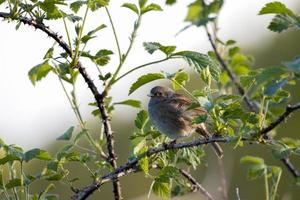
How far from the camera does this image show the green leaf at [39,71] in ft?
12.4

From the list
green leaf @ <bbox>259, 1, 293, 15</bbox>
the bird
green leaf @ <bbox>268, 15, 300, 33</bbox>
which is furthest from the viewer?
the bird

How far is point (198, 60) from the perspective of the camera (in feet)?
12.0

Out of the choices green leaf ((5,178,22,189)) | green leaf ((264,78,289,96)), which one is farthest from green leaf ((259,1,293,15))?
green leaf ((5,178,22,189))

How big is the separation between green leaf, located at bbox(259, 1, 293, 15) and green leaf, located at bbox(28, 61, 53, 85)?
3.94 feet

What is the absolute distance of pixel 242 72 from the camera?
11.8ft

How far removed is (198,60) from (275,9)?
64 centimetres

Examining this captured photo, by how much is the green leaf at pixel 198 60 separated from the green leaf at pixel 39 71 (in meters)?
0.67

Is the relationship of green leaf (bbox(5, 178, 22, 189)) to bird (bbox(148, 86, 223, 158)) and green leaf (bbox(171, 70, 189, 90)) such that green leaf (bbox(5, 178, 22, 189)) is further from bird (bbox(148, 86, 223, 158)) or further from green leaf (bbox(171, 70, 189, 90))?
bird (bbox(148, 86, 223, 158))

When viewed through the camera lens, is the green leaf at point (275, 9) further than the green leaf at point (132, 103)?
No

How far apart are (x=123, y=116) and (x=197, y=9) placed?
1179cm

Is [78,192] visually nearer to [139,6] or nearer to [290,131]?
[139,6]

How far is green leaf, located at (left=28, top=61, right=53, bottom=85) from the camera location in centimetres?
377

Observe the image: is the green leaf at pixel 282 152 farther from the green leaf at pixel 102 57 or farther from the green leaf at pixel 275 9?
the green leaf at pixel 102 57

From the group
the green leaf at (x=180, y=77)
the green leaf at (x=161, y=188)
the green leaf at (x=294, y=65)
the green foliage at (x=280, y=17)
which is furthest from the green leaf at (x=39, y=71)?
the green leaf at (x=294, y=65)
